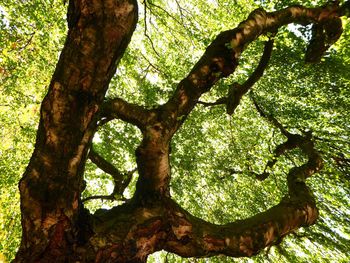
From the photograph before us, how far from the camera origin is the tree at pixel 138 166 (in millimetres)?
2859

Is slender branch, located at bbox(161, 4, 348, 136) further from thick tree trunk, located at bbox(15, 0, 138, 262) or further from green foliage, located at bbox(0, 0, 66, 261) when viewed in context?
green foliage, located at bbox(0, 0, 66, 261)

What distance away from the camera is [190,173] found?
→ 1018 cm

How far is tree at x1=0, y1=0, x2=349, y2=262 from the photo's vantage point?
286cm

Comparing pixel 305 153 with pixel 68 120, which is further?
pixel 305 153

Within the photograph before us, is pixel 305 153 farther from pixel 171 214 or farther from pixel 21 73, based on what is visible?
pixel 21 73

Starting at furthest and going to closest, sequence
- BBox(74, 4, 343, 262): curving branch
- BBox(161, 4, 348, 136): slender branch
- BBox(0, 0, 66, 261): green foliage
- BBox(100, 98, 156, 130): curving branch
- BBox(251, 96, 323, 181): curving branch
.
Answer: BBox(0, 0, 66, 261): green foliage < BBox(251, 96, 323, 181): curving branch < BBox(161, 4, 348, 136): slender branch < BBox(100, 98, 156, 130): curving branch < BBox(74, 4, 343, 262): curving branch

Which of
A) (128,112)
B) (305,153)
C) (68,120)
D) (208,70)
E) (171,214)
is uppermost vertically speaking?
(208,70)

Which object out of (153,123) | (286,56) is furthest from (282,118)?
(153,123)

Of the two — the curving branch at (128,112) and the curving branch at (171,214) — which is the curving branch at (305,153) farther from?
the curving branch at (128,112)

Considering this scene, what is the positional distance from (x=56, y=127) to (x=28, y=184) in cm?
64

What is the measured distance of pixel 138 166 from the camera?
4.13 metres

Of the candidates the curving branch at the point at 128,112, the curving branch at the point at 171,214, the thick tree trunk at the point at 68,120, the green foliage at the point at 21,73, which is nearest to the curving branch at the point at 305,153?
the curving branch at the point at 171,214

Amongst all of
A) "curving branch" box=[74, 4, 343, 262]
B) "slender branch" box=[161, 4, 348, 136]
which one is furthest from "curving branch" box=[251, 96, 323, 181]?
"slender branch" box=[161, 4, 348, 136]

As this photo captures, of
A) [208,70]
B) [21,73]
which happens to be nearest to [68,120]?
[208,70]
